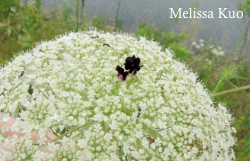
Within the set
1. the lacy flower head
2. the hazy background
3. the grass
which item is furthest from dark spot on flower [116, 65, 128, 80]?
the hazy background

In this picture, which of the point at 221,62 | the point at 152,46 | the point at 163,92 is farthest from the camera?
the point at 221,62

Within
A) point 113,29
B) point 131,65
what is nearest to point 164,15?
point 113,29

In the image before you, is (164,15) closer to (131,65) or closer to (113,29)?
(113,29)

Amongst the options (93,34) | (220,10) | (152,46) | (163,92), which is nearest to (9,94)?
(93,34)

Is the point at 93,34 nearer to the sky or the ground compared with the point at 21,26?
nearer to the ground

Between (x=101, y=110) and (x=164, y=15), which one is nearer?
(x=101, y=110)

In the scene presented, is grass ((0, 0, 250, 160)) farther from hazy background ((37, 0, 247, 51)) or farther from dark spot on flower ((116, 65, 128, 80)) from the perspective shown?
dark spot on flower ((116, 65, 128, 80))

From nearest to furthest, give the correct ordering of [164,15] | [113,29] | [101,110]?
[101,110] < [113,29] < [164,15]

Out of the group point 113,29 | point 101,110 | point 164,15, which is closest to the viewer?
point 101,110

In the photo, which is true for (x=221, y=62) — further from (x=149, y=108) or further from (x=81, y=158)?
(x=81, y=158)
